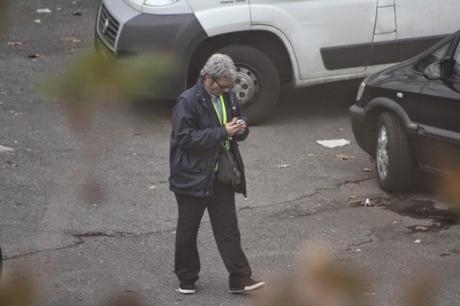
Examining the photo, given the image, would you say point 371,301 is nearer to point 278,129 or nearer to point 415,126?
point 415,126

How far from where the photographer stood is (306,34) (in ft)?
32.7

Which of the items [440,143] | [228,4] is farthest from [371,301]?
[228,4]

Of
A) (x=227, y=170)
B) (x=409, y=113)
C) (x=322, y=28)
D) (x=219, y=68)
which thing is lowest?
(x=409, y=113)

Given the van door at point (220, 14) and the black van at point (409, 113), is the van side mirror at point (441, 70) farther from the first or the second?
the van door at point (220, 14)

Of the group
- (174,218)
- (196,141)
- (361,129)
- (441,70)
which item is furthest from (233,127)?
(361,129)

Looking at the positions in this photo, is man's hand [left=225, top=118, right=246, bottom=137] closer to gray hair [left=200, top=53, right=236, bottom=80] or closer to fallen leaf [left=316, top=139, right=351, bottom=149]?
gray hair [left=200, top=53, right=236, bottom=80]

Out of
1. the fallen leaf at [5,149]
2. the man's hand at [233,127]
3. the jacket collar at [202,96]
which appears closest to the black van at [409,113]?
the man's hand at [233,127]

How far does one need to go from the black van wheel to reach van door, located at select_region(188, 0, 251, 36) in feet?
6.19

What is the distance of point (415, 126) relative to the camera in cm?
802

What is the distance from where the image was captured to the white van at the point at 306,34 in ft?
31.8

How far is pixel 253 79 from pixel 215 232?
390 cm

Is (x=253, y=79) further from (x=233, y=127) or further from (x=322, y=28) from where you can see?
(x=233, y=127)

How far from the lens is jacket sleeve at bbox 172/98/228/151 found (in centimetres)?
598

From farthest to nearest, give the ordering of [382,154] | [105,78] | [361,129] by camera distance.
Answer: [361,129] → [382,154] → [105,78]
